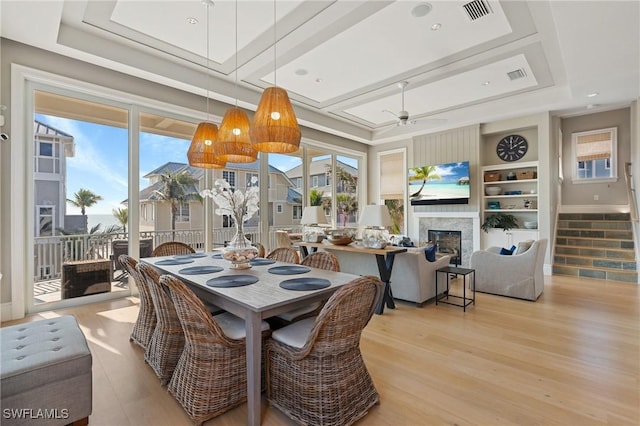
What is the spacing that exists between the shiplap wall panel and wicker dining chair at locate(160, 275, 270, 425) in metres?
6.30

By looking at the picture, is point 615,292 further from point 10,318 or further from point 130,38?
point 10,318

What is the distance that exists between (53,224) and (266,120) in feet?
11.3

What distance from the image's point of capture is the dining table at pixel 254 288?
5.71 ft

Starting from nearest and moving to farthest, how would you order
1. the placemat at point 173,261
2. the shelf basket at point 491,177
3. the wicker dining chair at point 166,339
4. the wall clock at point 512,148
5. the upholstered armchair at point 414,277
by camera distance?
the wicker dining chair at point 166,339, the placemat at point 173,261, the upholstered armchair at point 414,277, the wall clock at point 512,148, the shelf basket at point 491,177

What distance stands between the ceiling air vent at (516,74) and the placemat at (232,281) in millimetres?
4855

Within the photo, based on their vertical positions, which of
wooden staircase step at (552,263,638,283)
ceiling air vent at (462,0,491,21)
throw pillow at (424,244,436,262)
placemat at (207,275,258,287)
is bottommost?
wooden staircase step at (552,263,638,283)

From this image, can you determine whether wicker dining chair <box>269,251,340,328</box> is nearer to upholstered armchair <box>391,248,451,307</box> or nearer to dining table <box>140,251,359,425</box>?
dining table <box>140,251,359,425</box>

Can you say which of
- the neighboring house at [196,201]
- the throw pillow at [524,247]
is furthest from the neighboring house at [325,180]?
the throw pillow at [524,247]

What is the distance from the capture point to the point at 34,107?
3.73 metres

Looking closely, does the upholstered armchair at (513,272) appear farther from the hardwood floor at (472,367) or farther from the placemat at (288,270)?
the placemat at (288,270)

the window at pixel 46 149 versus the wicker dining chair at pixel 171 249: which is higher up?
the window at pixel 46 149

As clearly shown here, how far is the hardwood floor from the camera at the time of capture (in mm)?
1910

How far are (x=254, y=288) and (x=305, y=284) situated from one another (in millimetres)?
350

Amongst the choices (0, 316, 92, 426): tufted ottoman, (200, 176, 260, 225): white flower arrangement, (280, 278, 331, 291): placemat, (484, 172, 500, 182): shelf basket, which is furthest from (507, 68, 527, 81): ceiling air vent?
(0, 316, 92, 426): tufted ottoman
